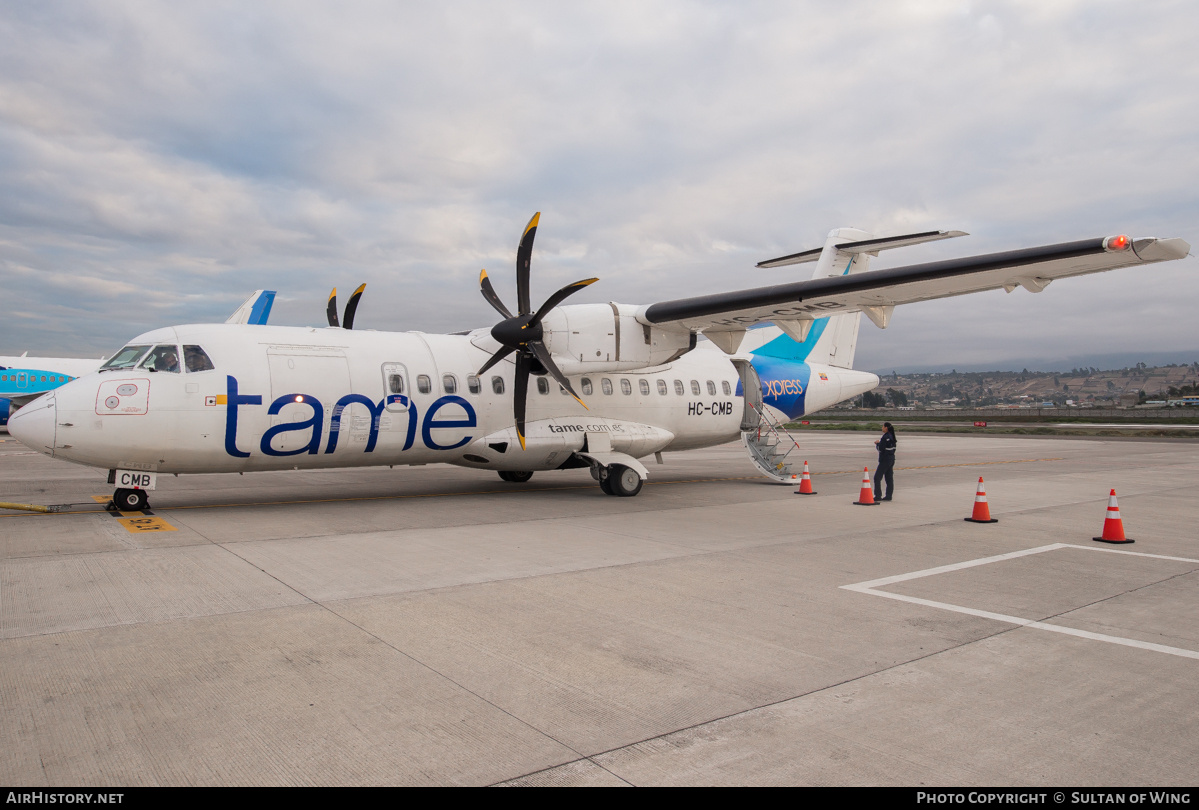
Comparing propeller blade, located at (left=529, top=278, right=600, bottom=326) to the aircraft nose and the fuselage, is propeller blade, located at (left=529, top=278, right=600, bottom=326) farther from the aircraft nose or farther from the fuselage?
the aircraft nose

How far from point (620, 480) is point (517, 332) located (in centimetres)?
379

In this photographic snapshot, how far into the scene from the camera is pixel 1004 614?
6602 mm

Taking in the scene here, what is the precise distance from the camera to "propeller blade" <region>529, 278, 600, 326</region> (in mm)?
13066

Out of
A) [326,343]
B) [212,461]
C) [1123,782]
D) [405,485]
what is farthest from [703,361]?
[1123,782]

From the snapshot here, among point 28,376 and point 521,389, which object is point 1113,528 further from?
point 28,376

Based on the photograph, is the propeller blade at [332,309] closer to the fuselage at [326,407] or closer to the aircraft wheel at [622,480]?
the fuselage at [326,407]

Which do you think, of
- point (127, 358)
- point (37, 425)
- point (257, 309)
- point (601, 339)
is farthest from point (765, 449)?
point (257, 309)

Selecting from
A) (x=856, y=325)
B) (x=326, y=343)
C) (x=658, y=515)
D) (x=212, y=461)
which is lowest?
(x=658, y=515)

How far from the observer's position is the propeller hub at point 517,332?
1358 centimetres

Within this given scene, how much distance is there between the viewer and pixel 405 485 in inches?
659

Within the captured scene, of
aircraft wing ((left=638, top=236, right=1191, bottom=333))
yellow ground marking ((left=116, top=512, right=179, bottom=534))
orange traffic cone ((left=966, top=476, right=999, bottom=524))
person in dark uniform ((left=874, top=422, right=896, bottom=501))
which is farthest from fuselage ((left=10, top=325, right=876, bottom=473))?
orange traffic cone ((left=966, top=476, right=999, bottom=524))

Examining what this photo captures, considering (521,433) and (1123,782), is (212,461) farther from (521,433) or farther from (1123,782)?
(1123,782)
